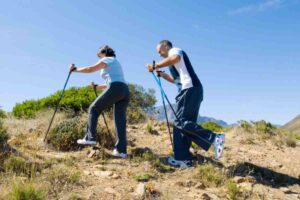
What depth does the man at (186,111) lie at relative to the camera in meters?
7.28

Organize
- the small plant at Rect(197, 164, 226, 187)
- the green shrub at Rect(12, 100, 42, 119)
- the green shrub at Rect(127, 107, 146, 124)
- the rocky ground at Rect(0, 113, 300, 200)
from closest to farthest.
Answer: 1. the rocky ground at Rect(0, 113, 300, 200)
2. the small plant at Rect(197, 164, 226, 187)
3. the green shrub at Rect(127, 107, 146, 124)
4. the green shrub at Rect(12, 100, 42, 119)

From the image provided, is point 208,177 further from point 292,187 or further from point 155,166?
point 292,187

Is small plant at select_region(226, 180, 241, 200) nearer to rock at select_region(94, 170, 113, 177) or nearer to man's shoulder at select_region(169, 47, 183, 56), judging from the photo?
rock at select_region(94, 170, 113, 177)

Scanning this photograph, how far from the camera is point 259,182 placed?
6883 mm

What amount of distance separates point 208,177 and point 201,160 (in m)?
1.53

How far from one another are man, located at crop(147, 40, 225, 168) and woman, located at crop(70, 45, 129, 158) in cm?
64

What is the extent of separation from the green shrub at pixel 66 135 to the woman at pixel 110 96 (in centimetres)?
85

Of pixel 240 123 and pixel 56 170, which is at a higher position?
pixel 240 123

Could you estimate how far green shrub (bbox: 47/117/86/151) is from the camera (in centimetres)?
842

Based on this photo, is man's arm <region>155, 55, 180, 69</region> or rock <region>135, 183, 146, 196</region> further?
man's arm <region>155, 55, 180, 69</region>

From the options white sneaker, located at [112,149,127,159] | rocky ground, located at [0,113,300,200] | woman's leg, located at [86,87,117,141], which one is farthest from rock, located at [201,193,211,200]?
woman's leg, located at [86,87,117,141]

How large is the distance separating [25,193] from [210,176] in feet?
9.64

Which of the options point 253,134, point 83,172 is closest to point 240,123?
point 253,134

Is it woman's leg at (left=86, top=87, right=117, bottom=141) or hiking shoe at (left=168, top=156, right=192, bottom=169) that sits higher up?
woman's leg at (left=86, top=87, right=117, bottom=141)
